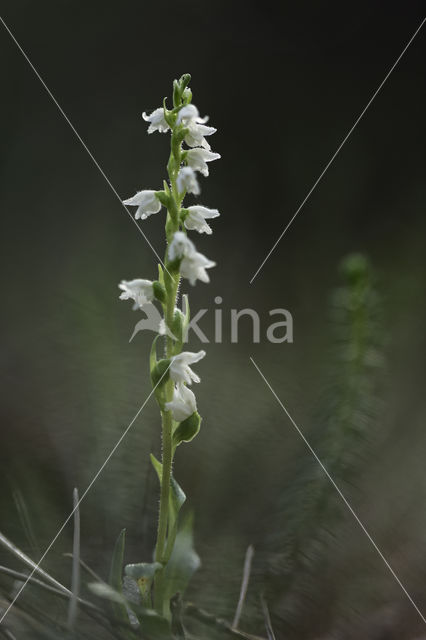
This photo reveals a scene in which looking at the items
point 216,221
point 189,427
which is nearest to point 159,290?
point 189,427

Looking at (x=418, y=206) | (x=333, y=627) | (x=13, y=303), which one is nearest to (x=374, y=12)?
(x=418, y=206)

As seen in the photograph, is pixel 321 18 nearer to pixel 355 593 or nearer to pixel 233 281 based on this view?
pixel 233 281

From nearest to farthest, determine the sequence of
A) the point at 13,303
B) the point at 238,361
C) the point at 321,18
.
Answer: the point at 238,361, the point at 13,303, the point at 321,18

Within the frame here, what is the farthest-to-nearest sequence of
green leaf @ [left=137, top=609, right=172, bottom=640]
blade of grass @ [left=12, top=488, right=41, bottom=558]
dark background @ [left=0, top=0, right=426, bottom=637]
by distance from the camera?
dark background @ [left=0, top=0, right=426, bottom=637] → blade of grass @ [left=12, top=488, right=41, bottom=558] → green leaf @ [left=137, top=609, right=172, bottom=640]

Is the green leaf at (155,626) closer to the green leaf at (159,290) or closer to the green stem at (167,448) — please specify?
the green stem at (167,448)

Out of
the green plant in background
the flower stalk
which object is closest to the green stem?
the flower stalk

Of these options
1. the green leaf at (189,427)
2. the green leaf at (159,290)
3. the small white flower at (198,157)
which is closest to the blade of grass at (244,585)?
the green leaf at (189,427)

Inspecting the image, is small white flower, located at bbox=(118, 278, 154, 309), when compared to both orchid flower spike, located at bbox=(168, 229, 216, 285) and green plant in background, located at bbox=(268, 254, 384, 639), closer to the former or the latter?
orchid flower spike, located at bbox=(168, 229, 216, 285)
